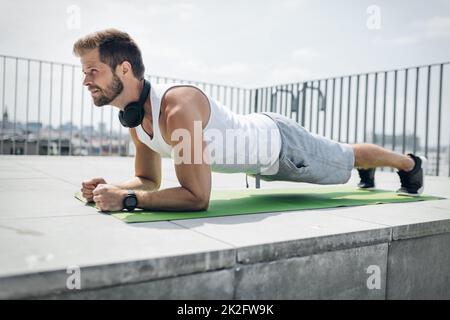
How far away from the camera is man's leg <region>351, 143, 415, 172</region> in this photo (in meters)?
2.34

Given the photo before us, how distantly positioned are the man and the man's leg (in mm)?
149

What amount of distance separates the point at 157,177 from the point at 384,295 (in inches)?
47.5

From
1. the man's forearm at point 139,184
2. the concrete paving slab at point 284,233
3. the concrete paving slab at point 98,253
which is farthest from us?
the man's forearm at point 139,184

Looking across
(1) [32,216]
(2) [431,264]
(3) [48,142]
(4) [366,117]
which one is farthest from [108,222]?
(3) [48,142]

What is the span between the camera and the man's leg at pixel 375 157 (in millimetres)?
2340

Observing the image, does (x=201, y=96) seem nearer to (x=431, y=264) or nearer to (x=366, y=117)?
(x=431, y=264)

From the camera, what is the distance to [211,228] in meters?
1.31

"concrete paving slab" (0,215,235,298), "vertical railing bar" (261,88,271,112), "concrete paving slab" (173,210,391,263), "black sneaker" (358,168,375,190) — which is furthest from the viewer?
"vertical railing bar" (261,88,271,112)

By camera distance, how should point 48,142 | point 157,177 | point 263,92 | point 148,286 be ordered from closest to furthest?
1. point 148,286
2. point 157,177
3. point 48,142
4. point 263,92

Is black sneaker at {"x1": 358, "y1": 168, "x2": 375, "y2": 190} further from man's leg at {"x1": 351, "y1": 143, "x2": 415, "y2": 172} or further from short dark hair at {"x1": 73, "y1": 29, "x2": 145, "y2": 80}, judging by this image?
short dark hair at {"x1": 73, "y1": 29, "x2": 145, "y2": 80}

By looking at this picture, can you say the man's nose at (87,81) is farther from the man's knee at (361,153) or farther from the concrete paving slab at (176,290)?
the man's knee at (361,153)

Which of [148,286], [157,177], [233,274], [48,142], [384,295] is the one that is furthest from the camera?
[48,142]

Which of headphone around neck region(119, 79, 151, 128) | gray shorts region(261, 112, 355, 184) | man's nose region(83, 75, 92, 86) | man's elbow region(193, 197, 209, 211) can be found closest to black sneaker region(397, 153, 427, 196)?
gray shorts region(261, 112, 355, 184)

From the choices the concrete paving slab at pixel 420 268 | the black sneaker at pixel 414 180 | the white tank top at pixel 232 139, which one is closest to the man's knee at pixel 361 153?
the black sneaker at pixel 414 180
